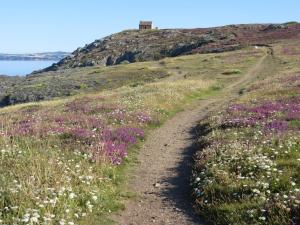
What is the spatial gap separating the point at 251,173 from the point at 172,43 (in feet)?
447

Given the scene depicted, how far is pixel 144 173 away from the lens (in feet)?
58.0

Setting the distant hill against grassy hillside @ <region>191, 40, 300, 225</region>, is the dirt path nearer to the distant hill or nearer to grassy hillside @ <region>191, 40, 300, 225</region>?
grassy hillside @ <region>191, 40, 300, 225</region>

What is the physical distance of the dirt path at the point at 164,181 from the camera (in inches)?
514

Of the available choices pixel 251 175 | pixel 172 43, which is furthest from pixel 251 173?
pixel 172 43

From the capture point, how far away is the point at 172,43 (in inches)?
5817

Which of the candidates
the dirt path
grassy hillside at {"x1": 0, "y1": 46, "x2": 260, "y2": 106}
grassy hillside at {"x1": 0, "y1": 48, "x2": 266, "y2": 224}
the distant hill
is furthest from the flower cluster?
the distant hill

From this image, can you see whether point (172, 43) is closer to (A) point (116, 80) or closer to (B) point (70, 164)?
(A) point (116, 80)

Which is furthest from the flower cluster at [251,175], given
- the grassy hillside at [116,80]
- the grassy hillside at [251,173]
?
the grassy hillside at [116,80]

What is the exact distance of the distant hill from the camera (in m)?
122

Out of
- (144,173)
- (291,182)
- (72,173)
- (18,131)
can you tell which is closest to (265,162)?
(291,182)

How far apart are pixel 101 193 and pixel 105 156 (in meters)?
3.57

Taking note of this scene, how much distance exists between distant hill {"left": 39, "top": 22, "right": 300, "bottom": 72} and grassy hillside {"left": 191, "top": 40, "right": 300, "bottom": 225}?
91.5 metres

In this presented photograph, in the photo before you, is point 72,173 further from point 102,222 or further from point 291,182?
point 291,182

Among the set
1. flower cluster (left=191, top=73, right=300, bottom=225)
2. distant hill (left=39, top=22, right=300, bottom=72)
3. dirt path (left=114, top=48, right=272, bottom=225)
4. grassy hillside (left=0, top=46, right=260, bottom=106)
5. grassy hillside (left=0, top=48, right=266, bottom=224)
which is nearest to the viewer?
flower cluster (left=191, top=73, right=300, bottom=225)
